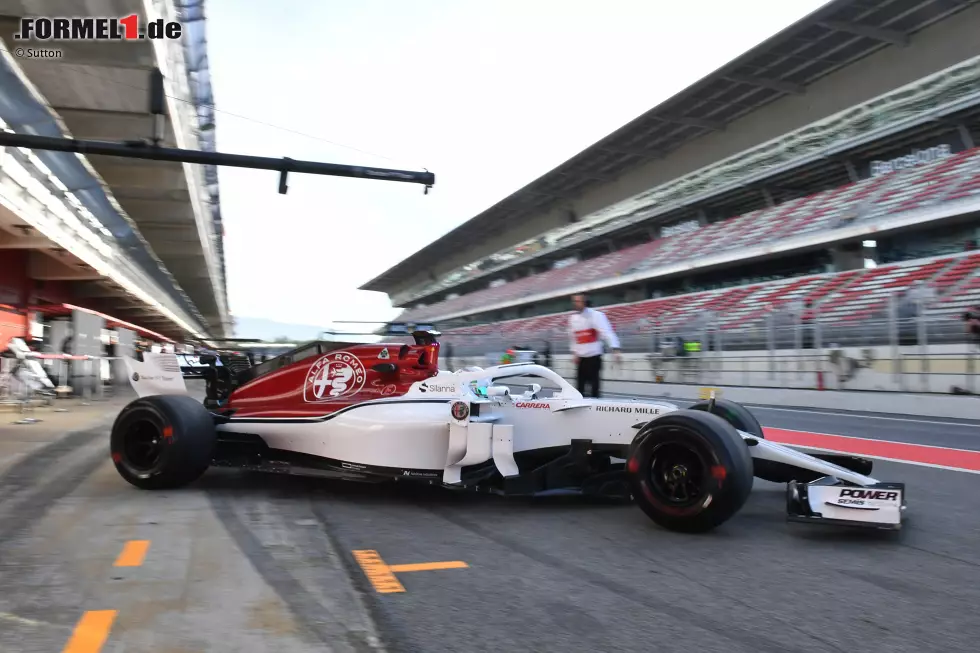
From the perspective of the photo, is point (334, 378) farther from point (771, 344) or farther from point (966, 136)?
point (966, 136)

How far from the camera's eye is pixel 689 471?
3701 mm

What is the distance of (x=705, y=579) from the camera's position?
302 cm

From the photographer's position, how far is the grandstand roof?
70.7 feet

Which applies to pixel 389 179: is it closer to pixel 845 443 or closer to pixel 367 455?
pixel 367 455

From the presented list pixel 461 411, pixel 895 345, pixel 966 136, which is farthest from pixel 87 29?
pixel 966 136

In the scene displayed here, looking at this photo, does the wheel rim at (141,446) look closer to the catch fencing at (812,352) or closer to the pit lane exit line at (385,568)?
the pit lane exit line at (385,568)

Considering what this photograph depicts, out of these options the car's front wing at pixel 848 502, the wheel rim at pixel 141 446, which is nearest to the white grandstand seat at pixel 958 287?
the car's front wing at pixel 848 502

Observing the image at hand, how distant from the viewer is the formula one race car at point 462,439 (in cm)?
362

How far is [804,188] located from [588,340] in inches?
945

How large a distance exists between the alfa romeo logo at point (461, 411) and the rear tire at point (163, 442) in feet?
6.51

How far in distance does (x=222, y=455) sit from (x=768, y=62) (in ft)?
83.0

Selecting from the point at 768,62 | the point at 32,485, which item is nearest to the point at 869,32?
the point at 768,62

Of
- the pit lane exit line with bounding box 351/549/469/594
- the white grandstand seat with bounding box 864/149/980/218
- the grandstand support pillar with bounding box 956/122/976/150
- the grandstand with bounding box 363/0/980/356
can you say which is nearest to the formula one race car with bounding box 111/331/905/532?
the pit lane exit line with bounding box 351/549/469/594

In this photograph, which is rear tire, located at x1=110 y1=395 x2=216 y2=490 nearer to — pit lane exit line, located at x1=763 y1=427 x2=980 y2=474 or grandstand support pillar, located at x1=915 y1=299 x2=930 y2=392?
pit lane exit line, located at x1=763 y1=427 x2=980 y2=474
